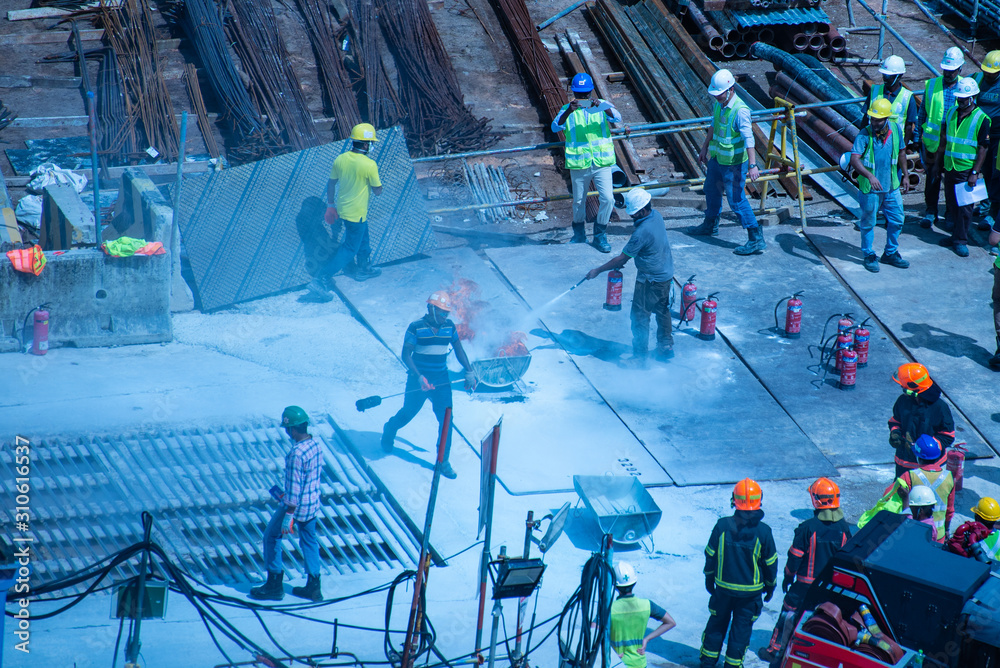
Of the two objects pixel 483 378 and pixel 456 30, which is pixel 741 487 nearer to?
pixel 483 378

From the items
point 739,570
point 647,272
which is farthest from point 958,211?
point 739,570

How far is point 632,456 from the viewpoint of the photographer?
8789mm

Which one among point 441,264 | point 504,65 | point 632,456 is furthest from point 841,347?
point 504,65

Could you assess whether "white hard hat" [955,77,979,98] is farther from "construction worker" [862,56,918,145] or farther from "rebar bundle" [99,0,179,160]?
"rebar bundle" [99,0,179,160]

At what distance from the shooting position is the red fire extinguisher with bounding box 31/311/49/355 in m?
9.91

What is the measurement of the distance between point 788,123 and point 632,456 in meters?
6.02

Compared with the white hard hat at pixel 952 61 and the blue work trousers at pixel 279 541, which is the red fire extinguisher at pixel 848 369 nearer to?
the white hard hat at pixel 952 61

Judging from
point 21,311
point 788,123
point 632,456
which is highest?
point 788,123

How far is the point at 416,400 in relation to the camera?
27.8 feet

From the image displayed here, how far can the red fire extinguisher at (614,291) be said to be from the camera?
Result: 1075cm

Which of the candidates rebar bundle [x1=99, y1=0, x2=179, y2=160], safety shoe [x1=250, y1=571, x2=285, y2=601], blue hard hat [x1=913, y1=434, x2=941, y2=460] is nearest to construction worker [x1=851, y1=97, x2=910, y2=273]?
blue hard hat [x1=913, y1=434, x2=941, y2=460]

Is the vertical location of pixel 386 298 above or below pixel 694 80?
below

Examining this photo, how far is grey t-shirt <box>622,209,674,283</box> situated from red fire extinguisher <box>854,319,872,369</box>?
78.9 inches

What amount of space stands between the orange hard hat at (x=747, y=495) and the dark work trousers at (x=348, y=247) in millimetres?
6169
